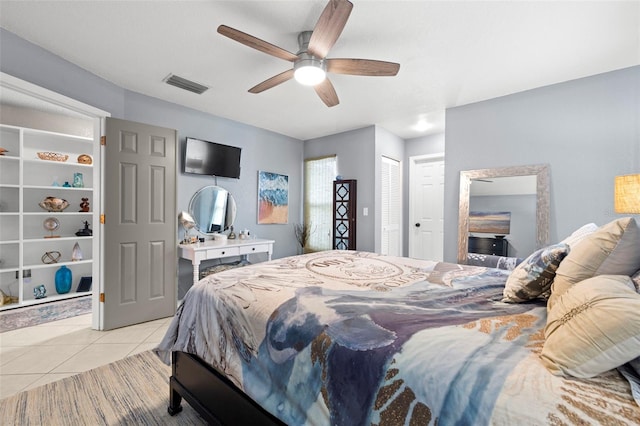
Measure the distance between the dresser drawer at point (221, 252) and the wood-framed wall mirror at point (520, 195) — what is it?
9.45ft

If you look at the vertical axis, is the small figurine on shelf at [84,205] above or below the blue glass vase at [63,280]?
above

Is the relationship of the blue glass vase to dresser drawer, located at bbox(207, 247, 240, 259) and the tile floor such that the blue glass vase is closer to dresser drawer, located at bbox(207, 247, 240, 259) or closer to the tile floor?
the tile floor

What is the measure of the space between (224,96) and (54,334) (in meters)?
2.95

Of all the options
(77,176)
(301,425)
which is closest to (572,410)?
(301,425)

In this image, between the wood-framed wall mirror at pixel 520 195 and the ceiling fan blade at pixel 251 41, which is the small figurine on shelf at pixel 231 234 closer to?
the ceiling fan blade at pixel 251 41

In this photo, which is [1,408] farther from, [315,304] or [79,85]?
[79,85]

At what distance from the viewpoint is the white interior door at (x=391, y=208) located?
4.54 meters

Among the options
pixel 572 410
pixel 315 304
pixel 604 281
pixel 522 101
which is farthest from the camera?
pixel 522 101

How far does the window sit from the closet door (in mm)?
265

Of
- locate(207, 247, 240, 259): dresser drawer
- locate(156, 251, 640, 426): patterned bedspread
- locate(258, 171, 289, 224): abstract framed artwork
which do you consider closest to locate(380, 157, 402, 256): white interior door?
locate(258, 171, 289, 224): abstract framed artwork

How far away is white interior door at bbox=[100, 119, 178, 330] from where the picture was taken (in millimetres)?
2703

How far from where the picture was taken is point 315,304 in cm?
116

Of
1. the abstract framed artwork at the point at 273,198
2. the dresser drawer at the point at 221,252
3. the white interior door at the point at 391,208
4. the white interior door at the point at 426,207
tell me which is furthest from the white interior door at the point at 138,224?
the white interior door at the point at 426,207

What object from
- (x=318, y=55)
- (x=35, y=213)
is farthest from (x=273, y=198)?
(x=35, y=213)
